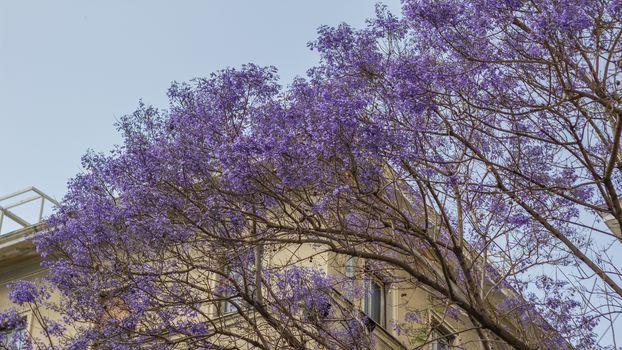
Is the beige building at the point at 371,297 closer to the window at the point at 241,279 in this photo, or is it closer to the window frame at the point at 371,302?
the window frame at the point at 371,302

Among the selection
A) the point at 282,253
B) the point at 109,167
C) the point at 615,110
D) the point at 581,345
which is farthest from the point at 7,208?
the point at 615,110

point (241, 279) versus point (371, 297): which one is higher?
point (371, 297)

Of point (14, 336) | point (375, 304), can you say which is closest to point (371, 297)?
point (375, 304)

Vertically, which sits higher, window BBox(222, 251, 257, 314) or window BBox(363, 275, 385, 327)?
window BBox(363, 275, 385, 327)

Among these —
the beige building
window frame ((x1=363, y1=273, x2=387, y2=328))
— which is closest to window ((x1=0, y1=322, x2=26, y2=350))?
the beige building

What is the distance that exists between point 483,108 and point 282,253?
6.31 meters

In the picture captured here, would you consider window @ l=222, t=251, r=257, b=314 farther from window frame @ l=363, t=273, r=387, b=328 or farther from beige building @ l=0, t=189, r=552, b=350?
window frame @ l=363, t=273, r=387, b=328

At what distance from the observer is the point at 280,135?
13289 millimetres

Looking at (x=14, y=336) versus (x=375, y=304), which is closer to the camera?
(x=14, y=336)

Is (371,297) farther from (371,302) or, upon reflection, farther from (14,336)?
(14,336)

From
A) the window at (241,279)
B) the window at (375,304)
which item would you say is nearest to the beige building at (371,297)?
the window at (375,304)

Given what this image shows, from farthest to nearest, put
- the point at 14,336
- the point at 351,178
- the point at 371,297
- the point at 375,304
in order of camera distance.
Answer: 1. the point at 375,304
2. the point at 371,297
3. the point at 14,336
4. the point at 351,178

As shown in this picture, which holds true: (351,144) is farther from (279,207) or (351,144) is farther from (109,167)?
(109,167)

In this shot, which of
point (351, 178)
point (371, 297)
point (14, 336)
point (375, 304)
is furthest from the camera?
point (375, 304)
